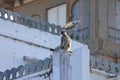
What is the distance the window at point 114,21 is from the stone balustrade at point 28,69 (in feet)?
26.3

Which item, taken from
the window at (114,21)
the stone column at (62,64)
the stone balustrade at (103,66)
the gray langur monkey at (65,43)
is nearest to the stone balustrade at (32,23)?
the window at (114,21)

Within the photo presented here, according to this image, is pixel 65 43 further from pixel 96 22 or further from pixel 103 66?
pixel 96 22

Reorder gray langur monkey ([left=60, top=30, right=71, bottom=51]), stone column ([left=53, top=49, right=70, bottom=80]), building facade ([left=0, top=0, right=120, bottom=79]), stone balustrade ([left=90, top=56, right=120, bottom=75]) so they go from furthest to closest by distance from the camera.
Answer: building facade ([left=0, top=0, right=120, bottom=79]) < stone balustrade ([left=90, top=56, right=120, bottom=75]) < gray langur monkey ([left=60, top=30, right=71, bottom=51]) < stone column ([left=53, top=49, right=70, bottom=80])

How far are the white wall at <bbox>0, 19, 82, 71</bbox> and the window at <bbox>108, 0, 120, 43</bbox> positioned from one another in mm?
2746

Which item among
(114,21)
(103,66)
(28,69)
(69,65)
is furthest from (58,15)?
(69,65)

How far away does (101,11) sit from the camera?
29.9 metres

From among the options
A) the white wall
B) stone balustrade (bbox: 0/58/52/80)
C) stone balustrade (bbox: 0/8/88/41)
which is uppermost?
stone balustrade (bbox: 0/8/88/41)

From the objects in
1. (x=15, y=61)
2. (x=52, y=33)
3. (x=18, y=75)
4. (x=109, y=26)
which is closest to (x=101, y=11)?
(x=109, y=26)

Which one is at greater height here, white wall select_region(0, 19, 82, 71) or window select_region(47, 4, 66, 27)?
window select_region(47, 4, 66, 27)

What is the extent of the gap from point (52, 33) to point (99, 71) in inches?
240

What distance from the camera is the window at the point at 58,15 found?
104ft

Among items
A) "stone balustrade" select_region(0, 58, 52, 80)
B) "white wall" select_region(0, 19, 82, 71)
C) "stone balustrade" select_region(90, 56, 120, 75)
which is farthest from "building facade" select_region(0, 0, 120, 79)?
"stone balustrade" select_region(0, 58, 52, 80)

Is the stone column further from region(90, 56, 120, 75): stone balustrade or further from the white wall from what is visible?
the white wall

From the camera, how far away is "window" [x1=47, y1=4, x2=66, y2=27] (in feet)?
104
